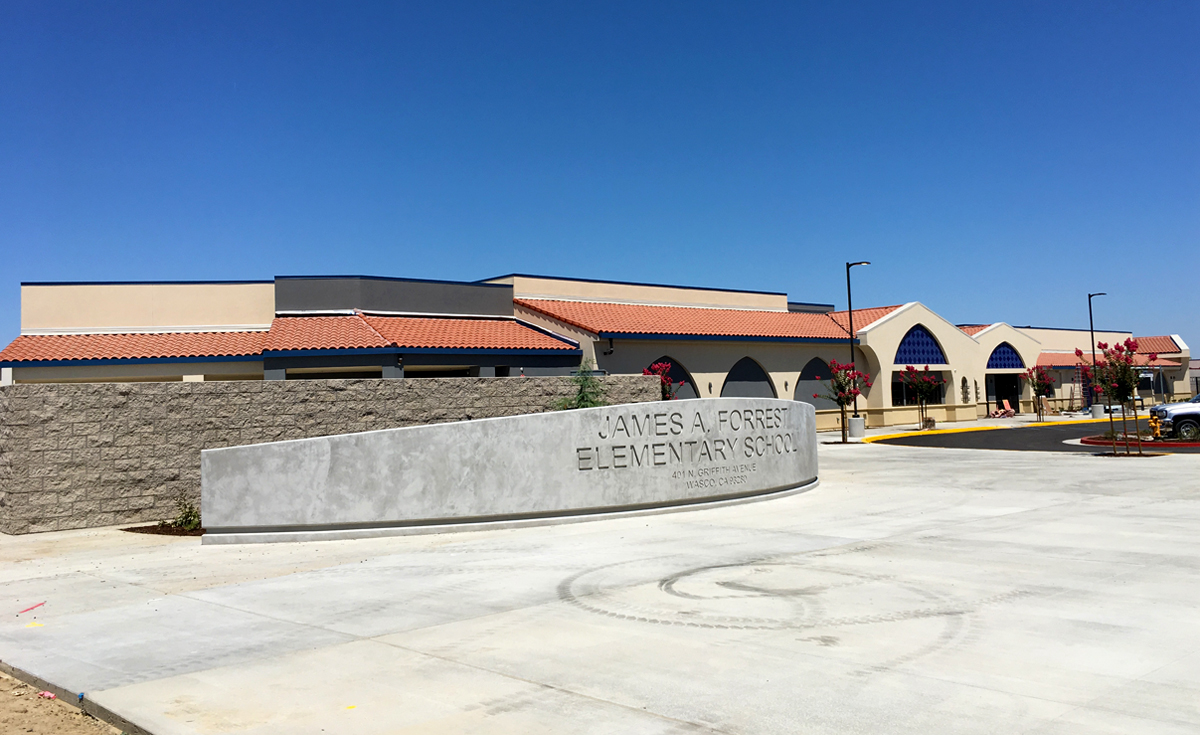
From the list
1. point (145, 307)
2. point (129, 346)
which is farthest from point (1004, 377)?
point (129, 346)

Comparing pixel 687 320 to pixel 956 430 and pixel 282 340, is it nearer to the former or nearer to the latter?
pixel 956 430

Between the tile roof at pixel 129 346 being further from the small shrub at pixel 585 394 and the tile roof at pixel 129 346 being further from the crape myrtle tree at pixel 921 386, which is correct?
the crape myrtle tree at pixel 921 386

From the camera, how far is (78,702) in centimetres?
598

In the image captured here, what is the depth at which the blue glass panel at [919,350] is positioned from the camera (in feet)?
170

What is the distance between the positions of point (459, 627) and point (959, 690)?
3971mm

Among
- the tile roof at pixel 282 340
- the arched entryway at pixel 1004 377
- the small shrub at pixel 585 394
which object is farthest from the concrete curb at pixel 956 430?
the small shrub at pixel 585 394

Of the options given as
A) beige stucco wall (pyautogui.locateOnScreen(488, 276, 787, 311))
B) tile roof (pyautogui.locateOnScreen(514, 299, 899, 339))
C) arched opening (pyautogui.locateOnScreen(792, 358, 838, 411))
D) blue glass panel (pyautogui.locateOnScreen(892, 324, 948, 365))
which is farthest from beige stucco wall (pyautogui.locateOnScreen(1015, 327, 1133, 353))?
beige stucco wall (pyautogui.locateOnScreen(488, 276, 787, 311))

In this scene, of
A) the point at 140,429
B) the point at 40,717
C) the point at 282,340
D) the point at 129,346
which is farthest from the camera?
the point at 282,340

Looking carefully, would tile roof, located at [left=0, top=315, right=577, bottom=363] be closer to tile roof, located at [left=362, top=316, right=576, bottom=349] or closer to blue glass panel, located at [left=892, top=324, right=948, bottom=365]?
tile roof, located at [left=362, top=316, right=576, bottom=349]

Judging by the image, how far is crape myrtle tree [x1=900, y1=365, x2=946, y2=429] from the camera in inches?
1869

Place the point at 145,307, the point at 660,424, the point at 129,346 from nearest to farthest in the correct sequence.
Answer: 1. the point at 660,424
2. the point at 129,346
3. the point at 145,307

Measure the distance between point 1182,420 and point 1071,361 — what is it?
145 feet

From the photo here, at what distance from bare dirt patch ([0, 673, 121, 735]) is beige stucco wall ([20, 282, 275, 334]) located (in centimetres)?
2781

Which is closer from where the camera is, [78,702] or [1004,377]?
[78,702]
